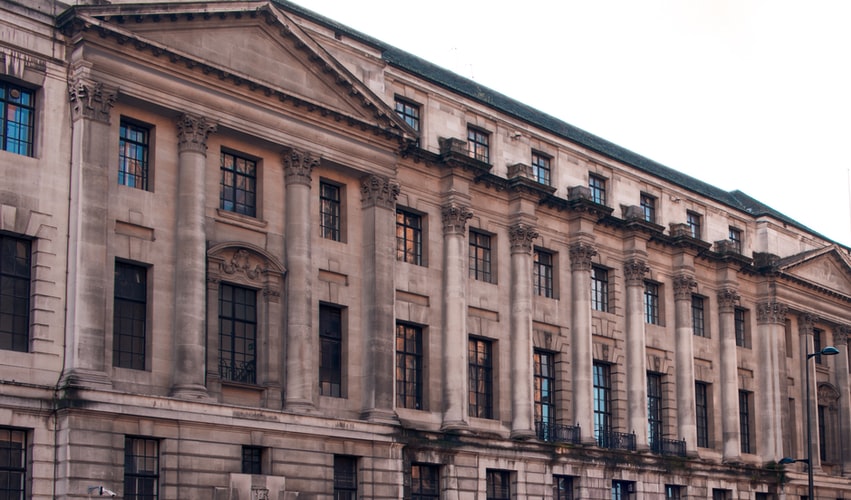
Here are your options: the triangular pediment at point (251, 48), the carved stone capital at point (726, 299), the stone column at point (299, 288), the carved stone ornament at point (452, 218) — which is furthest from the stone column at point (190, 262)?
the carved stone capital at point (726, 299)

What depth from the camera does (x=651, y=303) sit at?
53875mm

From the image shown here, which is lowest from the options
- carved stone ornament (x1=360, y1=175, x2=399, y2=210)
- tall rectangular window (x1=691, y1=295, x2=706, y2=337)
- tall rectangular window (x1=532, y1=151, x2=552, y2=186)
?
tall rectangular window (x1=691, y1=295, x2=706, y2=337)

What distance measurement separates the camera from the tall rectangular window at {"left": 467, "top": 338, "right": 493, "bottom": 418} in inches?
1762

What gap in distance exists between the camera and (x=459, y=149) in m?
44.6

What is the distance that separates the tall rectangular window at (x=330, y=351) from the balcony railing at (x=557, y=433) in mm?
10043

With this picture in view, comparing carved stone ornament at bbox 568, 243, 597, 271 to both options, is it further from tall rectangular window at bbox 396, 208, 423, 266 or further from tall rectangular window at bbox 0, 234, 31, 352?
tall rectangular window at bbox 0, 234, 31, 352

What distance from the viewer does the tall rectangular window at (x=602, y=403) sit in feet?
162

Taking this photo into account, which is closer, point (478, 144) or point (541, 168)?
point (478, 144)

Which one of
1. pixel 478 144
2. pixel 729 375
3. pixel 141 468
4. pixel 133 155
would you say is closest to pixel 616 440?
pixel 729 375

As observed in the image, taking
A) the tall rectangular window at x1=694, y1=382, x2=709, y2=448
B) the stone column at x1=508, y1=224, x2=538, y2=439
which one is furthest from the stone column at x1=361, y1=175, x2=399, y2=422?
the tall rectangular window at x1=694, y1=382, x2=709, y2=448

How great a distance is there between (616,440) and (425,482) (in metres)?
10.8

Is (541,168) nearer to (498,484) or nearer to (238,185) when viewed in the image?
(498,484)

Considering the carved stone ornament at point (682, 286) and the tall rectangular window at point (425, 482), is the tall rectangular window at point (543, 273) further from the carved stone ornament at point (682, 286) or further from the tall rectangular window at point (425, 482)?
the tall rectangular window at point (425, 482)

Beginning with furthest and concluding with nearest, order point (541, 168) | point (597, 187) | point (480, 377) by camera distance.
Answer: point (597, 187)
point (541, 168)
point (480, 377)
